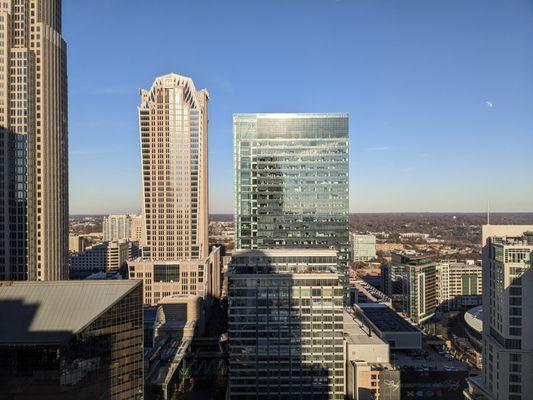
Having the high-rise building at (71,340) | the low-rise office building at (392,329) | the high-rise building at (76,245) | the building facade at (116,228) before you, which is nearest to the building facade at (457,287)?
the low-rise office building at (392,329)

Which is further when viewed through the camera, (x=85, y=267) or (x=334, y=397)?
(x=85, y=267)

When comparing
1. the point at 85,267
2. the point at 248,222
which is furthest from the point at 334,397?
the point at 85,267

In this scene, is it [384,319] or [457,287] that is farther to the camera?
[457,287]

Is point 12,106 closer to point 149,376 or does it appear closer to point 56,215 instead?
point 56,215

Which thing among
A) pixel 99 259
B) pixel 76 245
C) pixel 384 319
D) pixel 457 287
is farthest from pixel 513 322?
pixel 76 245

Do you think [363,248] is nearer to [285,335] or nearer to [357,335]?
[357,335]
